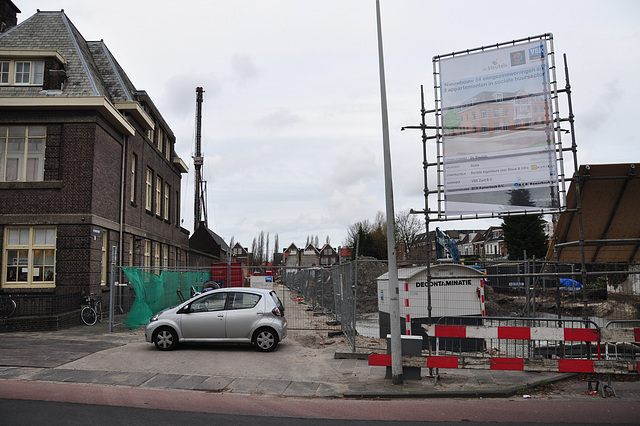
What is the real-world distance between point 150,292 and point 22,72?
34.4ft

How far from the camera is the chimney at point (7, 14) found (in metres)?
24.0

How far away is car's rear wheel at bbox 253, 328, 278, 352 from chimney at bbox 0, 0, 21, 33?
20.8 m

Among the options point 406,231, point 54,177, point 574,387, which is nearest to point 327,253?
point 406,231

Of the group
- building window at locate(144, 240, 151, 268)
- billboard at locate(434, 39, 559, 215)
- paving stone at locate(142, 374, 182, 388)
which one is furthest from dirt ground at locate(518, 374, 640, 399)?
building window at locate(144, 240, 151, 268)

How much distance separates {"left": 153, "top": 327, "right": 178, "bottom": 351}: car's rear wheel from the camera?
1223 centimetres

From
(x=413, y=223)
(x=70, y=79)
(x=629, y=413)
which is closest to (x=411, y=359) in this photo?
(x=629, y=413)

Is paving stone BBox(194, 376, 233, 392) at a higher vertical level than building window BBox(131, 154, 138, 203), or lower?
lower

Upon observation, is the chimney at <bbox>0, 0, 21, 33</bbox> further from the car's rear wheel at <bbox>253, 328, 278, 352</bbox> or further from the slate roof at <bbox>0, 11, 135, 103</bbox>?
the car's rear wheel at <bbox>253, 328, 278, 352</bbox>

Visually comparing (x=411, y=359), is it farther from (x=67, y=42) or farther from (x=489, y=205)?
(x=67, y=42)

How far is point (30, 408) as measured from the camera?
289 inches

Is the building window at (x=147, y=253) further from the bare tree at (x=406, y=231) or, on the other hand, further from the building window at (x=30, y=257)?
the bare tree at (x=406, y=231)

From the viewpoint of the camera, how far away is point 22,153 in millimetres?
18938

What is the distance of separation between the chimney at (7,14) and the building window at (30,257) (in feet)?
37.3

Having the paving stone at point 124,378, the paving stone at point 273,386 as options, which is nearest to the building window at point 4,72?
the paving stone at point 124,378
